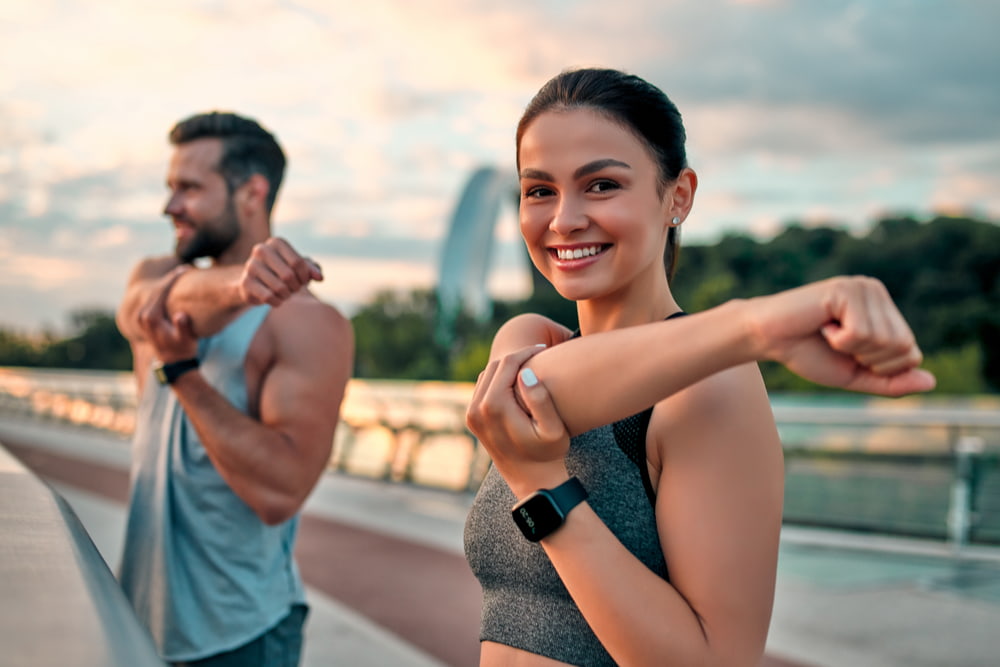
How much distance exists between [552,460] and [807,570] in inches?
233

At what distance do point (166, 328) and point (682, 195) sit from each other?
124 cm

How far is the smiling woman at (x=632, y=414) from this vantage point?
1.03 m

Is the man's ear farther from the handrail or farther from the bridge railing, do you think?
the bridge railing

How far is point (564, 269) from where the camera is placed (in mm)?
1415

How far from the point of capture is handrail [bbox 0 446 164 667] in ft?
1.81

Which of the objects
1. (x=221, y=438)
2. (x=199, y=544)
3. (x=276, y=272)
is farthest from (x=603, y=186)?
(x=199, y=544)

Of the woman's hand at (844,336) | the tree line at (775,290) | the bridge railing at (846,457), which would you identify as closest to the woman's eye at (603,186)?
the woman's hand at (844,336)

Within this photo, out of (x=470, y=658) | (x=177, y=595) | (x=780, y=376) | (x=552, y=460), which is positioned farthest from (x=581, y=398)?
(x=780, y=376)

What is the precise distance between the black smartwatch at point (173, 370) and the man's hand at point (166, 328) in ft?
0.03

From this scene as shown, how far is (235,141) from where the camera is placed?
2.57m

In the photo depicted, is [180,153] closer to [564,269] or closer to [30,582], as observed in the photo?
[564,269]

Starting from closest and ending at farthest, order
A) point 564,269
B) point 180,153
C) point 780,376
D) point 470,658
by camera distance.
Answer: point 564,269 → point 180,153 → point 470,658 → point 780,376

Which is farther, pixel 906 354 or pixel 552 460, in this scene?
pixel 552 460

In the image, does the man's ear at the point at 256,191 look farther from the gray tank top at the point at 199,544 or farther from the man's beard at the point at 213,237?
the gray tank top at the point at 199,544
